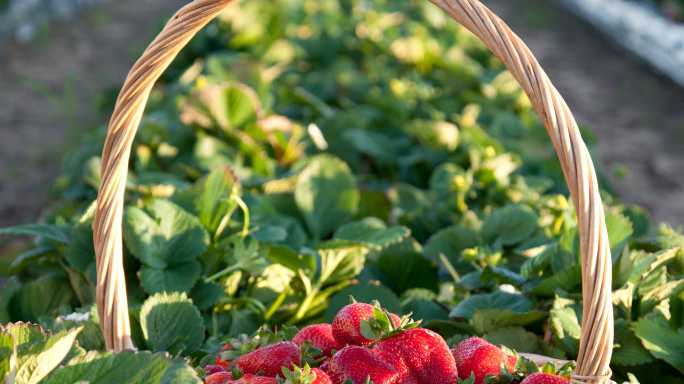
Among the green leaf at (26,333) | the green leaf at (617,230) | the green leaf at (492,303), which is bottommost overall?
the green leaf at (492,303)

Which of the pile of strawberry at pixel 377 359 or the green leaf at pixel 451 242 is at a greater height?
the pile of strawberry at pixel 377 359

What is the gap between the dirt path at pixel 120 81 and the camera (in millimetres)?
4695

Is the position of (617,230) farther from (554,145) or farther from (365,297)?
(554,145)

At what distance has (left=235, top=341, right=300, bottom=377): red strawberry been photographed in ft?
3.80

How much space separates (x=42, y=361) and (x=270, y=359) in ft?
0.92

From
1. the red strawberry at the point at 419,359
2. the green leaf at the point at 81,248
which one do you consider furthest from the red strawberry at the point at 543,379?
the green leaf at the point at 81,248

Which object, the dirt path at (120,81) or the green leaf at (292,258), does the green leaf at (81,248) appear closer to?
the green leaf at (292,258)

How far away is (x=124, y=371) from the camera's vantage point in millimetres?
1084

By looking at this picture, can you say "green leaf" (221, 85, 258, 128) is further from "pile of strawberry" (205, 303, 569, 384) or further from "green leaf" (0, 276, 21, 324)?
"pile of strawberry" (205, 303, 569, 384)

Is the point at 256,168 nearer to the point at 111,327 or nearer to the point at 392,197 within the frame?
the point at 392,197

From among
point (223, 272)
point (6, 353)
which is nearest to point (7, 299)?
point (223, 272)

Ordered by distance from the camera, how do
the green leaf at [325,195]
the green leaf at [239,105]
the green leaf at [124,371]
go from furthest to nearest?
the green leaf at [239,105] → the green leaf at [325,195] → the green leaf at [124,371]

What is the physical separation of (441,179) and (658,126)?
135 inches

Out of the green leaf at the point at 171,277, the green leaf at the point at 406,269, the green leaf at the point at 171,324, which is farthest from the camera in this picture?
the green leaf at the point at 406,269
